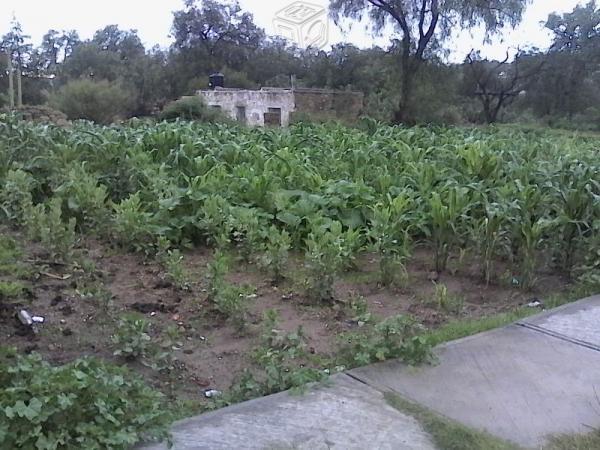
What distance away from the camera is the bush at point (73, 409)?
208 centimetres

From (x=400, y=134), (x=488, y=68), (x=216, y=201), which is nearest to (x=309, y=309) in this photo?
(x=216, y=201)

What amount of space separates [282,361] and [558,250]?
2.57 meters

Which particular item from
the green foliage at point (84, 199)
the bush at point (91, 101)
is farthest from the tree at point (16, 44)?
the green foliage at point (84, 199)

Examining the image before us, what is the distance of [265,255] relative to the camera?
464 centimetres

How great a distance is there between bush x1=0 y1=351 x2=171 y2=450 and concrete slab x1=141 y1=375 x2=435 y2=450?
0.10 metres

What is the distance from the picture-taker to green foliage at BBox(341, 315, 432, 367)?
310 centimetres

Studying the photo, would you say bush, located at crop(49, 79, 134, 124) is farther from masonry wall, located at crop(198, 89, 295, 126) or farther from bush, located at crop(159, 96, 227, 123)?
bush, located at crop(159, 96, 227, 123)

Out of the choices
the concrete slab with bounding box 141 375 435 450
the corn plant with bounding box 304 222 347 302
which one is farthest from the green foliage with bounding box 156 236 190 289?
the concrete slab with bounding box 141 375 435 450

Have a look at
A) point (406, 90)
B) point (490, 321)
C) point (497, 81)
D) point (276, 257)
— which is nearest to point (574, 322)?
point (490, 321)

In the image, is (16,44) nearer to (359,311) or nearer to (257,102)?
(257,102)

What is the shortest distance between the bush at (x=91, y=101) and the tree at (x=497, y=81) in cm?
1606

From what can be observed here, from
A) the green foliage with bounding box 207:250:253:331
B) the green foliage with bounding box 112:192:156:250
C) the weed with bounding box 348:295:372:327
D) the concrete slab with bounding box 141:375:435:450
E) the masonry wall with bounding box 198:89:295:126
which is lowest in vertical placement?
the concrete slab with bounding box 141:375:435:450

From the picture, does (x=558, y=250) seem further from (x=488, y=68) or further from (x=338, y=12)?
(x=488, y=68)

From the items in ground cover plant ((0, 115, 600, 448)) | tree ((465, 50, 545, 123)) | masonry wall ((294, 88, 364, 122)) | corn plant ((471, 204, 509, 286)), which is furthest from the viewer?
tree ((465, 50, 545, 123))
